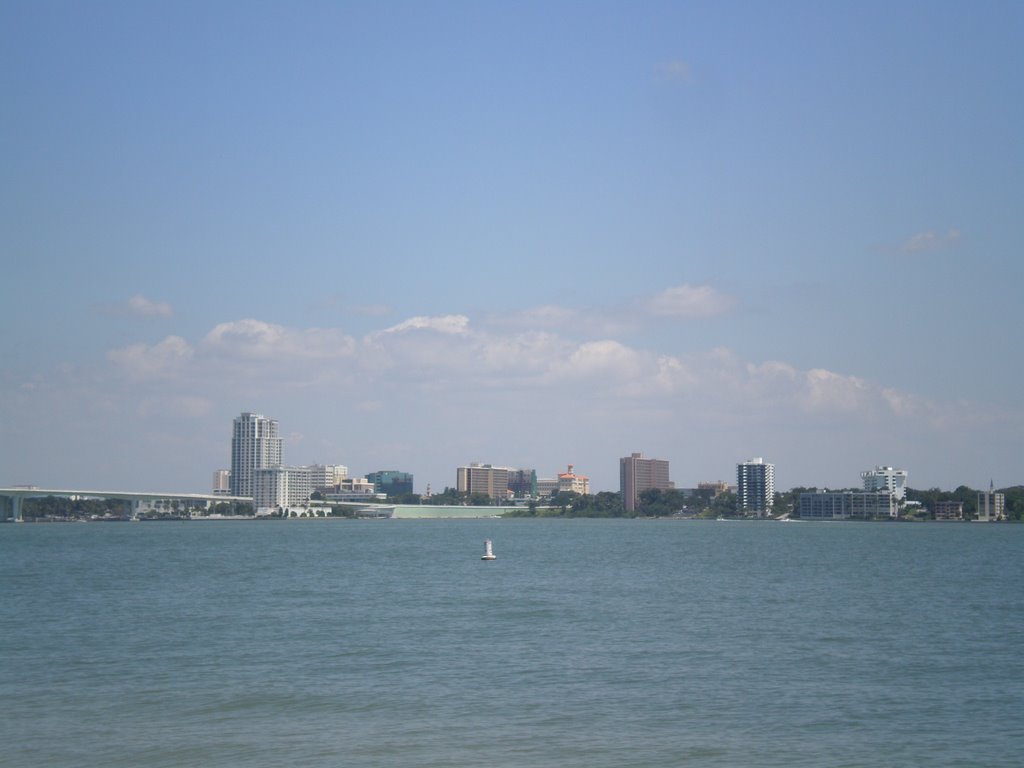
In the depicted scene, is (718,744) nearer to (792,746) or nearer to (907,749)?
(792,746)

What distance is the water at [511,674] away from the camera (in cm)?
1902

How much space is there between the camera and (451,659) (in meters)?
28.5

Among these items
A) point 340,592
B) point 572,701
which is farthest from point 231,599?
point 572,701

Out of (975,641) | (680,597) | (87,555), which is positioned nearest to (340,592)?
(680,597)

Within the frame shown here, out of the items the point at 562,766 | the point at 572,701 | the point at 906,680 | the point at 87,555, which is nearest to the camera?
the point at 562,766

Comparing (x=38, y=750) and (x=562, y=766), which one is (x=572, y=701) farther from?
(x=38, y=750)

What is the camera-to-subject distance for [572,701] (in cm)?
2278

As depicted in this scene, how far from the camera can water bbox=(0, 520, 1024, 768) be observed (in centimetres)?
1902

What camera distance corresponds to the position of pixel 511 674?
26.2 meters

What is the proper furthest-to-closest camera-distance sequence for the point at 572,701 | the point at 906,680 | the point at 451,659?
the point at 451,659
the point at 906,680
the point at 572,701

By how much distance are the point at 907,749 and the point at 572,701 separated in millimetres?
6969

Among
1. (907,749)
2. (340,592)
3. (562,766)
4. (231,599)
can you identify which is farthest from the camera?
(340,592)

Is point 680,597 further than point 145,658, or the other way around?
point 680,597

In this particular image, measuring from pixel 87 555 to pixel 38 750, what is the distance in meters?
73.7
